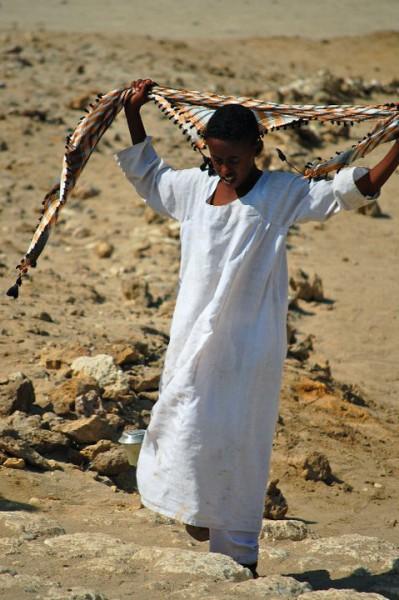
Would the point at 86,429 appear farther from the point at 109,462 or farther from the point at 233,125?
the point at 233,125

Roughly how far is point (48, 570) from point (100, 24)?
1661cm

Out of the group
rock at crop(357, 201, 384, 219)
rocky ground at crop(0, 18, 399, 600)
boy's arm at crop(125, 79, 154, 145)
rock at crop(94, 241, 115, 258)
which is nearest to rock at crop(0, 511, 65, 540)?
rocky ground at crop(0, 18, 399, 600)

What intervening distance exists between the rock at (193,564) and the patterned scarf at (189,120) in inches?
37.4

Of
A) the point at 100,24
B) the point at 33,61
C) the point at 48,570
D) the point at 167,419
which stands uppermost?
the point at 100,24

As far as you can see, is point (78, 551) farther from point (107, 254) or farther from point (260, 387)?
point (107, 254)

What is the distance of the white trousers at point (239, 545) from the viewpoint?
3.82m

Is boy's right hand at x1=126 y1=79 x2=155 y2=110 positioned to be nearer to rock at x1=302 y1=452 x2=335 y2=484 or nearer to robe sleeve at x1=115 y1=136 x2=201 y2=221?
robe sleeve at x1=115 y1=136 x2=201 y2=221

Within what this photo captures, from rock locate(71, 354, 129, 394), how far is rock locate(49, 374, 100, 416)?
0.11 m

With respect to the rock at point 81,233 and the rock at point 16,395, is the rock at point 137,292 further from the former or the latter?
the rock at point 16,395

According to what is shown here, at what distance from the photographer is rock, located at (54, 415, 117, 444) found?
5477 millimetres

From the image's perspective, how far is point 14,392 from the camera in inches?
219

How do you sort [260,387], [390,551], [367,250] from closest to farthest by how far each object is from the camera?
[260,387], [390,551], [367,250]

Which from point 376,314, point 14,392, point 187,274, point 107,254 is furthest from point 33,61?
point 187,274

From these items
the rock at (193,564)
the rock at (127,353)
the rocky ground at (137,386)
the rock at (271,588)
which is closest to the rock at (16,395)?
the rocky ground at (137,386)
